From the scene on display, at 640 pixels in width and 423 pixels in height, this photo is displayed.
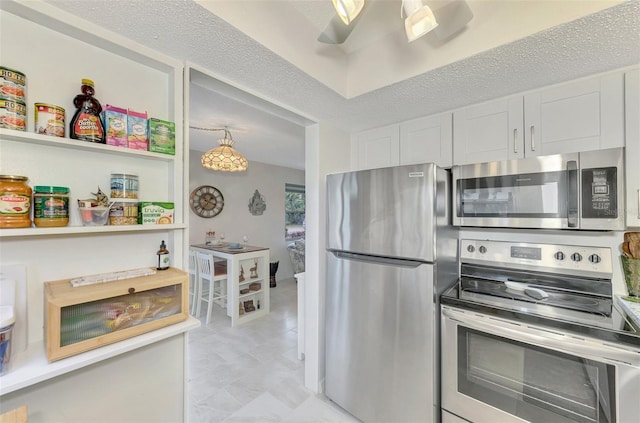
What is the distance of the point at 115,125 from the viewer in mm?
1021

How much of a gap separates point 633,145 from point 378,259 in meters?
1.34

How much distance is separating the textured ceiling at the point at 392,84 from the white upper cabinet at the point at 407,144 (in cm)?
11

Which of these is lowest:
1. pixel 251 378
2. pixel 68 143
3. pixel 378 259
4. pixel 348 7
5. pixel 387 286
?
pixel 251 378

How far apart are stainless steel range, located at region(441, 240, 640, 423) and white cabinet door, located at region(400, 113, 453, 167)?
709mm

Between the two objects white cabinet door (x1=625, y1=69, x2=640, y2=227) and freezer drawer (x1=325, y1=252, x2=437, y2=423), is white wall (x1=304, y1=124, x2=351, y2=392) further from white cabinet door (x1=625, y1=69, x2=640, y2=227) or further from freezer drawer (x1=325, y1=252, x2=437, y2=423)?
white cabinet door (x1=625, y1=69, x2=640, y2=227)

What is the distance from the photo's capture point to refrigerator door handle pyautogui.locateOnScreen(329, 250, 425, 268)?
1.47 meters

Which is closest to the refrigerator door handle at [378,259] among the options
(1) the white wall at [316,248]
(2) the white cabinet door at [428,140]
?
(1) the white wall at [316,248]

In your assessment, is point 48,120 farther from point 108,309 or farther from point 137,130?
point 108,309

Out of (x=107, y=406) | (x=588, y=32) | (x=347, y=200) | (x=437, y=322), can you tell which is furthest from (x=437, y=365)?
(x=588, y=32)

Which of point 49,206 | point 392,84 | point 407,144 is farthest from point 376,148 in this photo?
point 49,206

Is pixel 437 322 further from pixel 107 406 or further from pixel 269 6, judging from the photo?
pixel 269 6

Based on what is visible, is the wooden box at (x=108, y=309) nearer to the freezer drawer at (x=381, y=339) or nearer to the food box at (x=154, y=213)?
the food box at (x=154, y=213)

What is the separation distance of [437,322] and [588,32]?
1.43 metres

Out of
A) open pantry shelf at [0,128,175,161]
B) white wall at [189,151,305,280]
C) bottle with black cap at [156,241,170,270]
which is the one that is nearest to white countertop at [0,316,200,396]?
bottle with black cap at [156,241,170,270]
